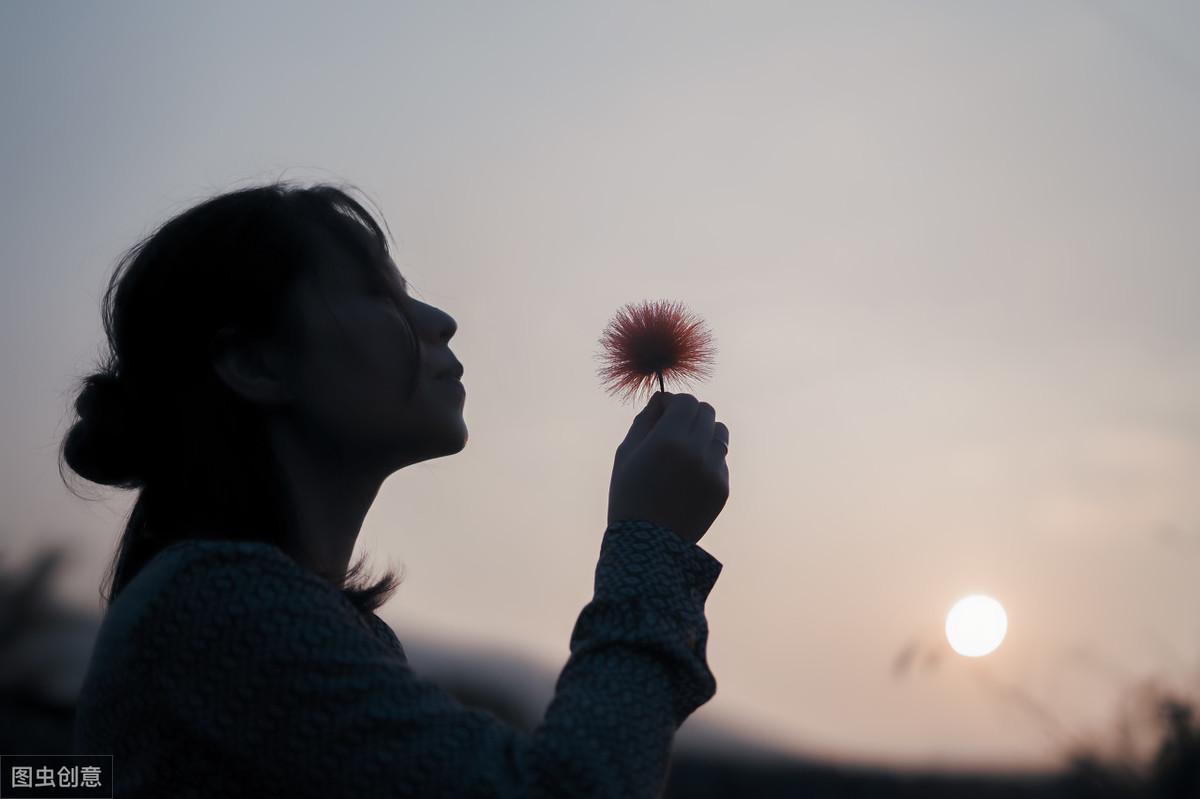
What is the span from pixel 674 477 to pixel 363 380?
1.94 ft

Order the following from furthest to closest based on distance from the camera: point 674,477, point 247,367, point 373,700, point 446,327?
point 446,327 → point 247,367 → point 674,477 → point 373,700

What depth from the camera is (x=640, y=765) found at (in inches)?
51.9

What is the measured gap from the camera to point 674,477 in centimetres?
165

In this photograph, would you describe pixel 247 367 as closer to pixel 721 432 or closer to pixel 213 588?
pixel 213 588

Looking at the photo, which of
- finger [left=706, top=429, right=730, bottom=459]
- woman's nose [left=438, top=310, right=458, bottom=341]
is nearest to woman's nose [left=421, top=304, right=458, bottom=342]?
woman's nose [left=438, top=310, right=458, bottom=341]

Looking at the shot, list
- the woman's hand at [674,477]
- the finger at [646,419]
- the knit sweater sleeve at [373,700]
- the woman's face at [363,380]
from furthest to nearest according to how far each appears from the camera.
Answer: the woman's face at [363,380]
the finger at [646,419]
the woman's hand at [674,477]
the knit sweater sleeve at [373,700]

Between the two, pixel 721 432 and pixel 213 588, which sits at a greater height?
pixel 721 432

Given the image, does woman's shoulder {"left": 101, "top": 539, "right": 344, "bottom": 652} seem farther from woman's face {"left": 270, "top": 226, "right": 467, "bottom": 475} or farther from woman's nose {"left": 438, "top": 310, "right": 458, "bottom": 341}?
woman's nose {"left": 438, "top": 310, "right": 458, "bottom": 341}

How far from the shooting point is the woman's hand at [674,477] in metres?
1.63

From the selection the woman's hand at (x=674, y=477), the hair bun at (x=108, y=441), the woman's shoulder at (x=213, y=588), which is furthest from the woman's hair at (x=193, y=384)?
the woman's hand at (x=674, y=477)

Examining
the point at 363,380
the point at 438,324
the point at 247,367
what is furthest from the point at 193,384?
the point at 438,324

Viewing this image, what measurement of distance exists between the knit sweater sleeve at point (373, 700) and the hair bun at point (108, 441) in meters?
0.59

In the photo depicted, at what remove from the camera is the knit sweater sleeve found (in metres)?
1.29

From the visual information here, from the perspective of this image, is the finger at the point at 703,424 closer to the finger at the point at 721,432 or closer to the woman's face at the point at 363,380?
the finger at the point at 721,432
